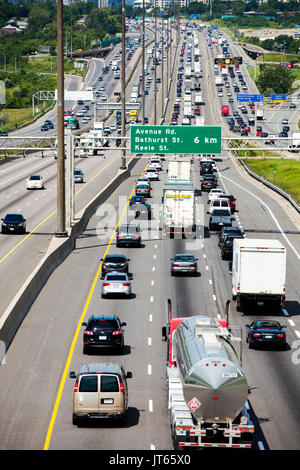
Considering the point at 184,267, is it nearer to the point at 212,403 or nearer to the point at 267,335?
the point at 267,335

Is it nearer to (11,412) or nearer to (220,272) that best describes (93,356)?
(11,412)

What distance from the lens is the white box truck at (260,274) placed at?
43.4 metres

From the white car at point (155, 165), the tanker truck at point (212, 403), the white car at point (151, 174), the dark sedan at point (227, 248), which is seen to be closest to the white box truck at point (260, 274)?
the dark sedan at point (227, 248)

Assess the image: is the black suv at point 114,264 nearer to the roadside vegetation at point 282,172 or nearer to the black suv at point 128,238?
the black suv at point 128,238

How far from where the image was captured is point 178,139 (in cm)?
6606

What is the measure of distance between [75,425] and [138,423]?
6.45ft

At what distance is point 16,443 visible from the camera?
25.3 m

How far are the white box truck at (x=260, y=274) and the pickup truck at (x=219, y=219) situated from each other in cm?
2525

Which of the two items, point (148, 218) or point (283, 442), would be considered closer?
point (283, 442)

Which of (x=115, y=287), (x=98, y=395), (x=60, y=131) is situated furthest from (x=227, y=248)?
(x=98, y=395)

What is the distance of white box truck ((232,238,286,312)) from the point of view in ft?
142

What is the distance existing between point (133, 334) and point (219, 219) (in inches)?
1239

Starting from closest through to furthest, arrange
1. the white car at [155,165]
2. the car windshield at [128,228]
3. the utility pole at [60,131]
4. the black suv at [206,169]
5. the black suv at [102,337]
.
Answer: the black suv at [102,337] → the utility pole at [60,131] → the car windshield at [128,228] → the black suv at [206,169] → the white car at [155,165]
